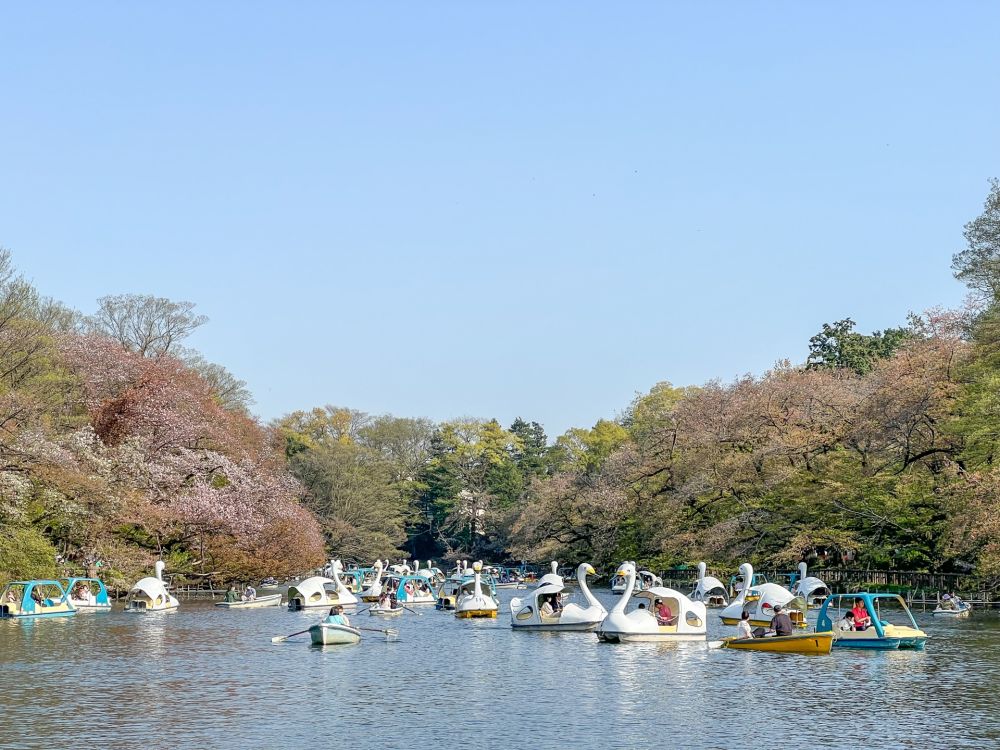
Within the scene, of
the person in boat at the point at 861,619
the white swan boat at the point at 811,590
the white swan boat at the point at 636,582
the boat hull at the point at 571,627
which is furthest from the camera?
the white swan boat at the point at 636,582

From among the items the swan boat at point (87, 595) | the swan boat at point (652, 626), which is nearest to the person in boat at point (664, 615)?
the swan boat at point (652, 626)

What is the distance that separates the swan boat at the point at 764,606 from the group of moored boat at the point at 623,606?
56 millimetres

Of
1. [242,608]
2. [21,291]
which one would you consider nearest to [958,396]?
[242,608]

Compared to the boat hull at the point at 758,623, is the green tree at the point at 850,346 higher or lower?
higher

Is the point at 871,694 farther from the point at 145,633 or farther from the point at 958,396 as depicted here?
the point at 958,396

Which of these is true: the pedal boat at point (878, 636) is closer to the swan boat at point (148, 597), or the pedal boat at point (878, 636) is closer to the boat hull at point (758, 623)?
the boat hull at point (758, 623)

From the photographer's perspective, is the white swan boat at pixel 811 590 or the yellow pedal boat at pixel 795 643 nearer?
the yellow pedal boat at pixel 795 643

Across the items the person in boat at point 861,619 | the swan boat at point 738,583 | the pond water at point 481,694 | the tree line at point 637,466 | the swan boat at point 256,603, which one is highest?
the tree line at point 637,466

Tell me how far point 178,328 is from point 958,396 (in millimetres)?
63155

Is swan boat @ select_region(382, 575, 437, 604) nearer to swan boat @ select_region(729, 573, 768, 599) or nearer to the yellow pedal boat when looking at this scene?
swan boat @ select_region(729, 573, 768, 599)

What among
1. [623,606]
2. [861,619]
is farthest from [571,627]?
[861,619]

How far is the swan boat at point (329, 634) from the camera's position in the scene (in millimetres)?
44297

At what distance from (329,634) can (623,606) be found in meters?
11.4

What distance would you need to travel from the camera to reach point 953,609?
56750 millimetres
